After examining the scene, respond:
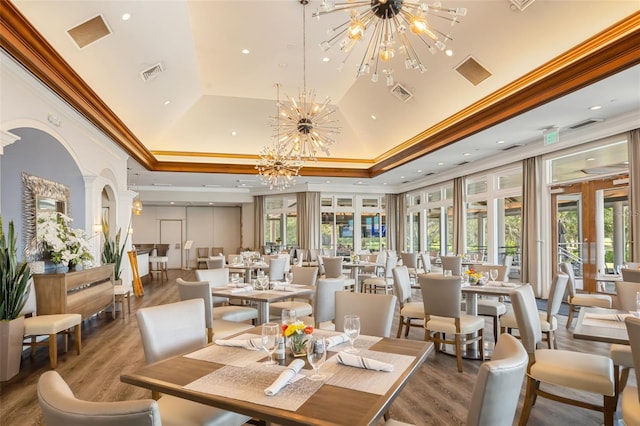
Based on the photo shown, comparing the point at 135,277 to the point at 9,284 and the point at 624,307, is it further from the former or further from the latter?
the point at 624,307

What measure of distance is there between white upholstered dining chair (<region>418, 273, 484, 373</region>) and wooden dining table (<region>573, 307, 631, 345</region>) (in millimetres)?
1128

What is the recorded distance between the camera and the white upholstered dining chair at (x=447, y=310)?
399 centimetres

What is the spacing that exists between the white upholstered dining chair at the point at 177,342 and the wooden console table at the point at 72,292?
117 inches

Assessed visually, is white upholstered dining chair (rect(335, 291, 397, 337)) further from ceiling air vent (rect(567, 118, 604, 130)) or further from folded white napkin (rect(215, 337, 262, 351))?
ceiling air vent (rect(567, 118, 604, 130))

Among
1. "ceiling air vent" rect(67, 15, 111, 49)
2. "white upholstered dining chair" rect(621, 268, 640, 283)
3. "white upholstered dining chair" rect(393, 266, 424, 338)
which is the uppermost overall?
"ceiling air vent" rect(67, 15, 111, 49)

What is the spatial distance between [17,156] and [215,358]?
197 inches

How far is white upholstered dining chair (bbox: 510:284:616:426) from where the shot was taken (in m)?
2.47

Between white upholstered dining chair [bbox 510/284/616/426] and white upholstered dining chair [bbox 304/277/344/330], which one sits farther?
white upholstered dining chair [bbox 304/277/344/330]

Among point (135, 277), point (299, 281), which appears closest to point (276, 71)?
point (299, 281)

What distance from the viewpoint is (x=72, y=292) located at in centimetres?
511

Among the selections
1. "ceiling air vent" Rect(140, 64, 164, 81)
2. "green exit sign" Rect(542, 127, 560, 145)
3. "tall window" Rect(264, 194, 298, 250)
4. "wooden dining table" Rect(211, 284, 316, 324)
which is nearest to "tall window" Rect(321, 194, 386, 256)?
"tall window" Rect(264, 194, 298, 250)

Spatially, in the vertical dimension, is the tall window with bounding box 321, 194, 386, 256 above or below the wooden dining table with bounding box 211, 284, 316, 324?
above

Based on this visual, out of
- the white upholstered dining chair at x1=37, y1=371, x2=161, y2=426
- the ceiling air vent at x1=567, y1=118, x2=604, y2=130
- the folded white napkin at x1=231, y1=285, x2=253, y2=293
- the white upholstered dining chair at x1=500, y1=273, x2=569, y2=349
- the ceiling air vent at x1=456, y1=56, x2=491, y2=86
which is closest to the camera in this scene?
the white upholstered dining chair at x1=37, y1=371, x2=161, y2=426

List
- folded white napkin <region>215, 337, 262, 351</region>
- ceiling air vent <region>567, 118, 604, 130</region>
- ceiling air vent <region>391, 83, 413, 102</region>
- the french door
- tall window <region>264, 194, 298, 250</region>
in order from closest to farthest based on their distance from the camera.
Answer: folded white napkin <region>215, 337, 262, 351</region>
ceiling air vent <region>567, 118, 604, 130</region>
the french door
ceiling air vent <region>391, 83, 413, 102</region>
tall window <region>264, 194, 298, 250</region>
